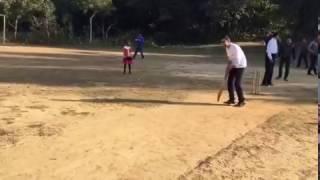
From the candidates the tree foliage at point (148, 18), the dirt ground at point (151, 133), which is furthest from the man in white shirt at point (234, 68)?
the tree foliage at point (148, 18)

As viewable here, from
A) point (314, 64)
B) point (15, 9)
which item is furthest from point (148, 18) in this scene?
point (314, 64)

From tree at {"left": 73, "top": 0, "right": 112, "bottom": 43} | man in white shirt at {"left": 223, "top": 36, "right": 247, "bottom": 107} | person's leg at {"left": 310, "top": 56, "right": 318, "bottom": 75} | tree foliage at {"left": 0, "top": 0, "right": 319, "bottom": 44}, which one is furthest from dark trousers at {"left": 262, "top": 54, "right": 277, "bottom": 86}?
tree at {"left": 73, "top": 0, "right": 112, "bottom": 43}

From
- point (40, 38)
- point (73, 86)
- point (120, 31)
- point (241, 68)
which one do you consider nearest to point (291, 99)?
point (241, 68)

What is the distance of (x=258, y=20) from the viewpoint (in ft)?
208

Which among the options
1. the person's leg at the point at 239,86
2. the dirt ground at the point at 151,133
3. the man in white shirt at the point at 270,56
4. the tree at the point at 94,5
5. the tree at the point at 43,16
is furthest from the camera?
the tree at the point at 94,5

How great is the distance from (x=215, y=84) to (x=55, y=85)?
5.08 meters

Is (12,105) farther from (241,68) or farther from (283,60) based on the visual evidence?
(283,60)

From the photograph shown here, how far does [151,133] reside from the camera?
417 inches

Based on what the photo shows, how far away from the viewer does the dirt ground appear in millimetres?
8028

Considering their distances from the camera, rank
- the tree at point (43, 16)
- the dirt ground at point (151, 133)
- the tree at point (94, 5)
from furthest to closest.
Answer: the tree at point (94, 5)
the tree at point (43, 16)
the dirt ground at point (151, 133)

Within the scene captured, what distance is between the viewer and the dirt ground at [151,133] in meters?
8.03

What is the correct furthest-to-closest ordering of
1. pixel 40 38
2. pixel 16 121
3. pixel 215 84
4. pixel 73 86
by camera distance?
pixel 40 38 < pixel 215 84 < pixel 73 86 < pixel 16 121

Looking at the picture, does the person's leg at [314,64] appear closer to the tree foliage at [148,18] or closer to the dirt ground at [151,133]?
the dirt ground at [151,133]

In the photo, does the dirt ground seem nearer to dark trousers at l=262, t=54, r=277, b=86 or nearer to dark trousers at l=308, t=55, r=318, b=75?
dark trousers at l=262, t=54, r=277, b=86
